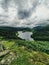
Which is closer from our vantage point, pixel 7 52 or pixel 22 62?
pixel 22 62

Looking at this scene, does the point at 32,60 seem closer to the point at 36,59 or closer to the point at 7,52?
the point at 36,59

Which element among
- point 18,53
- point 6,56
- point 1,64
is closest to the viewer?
point 1,64

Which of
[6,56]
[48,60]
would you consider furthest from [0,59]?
[48,60]

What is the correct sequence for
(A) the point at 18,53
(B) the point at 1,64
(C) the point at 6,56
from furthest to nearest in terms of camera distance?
(A) the point at 18,53 → (C) the point at 6,56 → (B) the point at 1,64

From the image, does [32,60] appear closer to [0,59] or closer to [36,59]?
[36,59]

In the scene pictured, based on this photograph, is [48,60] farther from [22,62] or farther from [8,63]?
[8,63]

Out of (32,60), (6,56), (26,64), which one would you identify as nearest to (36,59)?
(32,60)

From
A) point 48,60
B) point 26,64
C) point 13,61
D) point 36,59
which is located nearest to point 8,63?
point 13,61

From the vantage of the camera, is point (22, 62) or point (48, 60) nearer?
point (22, 62)
